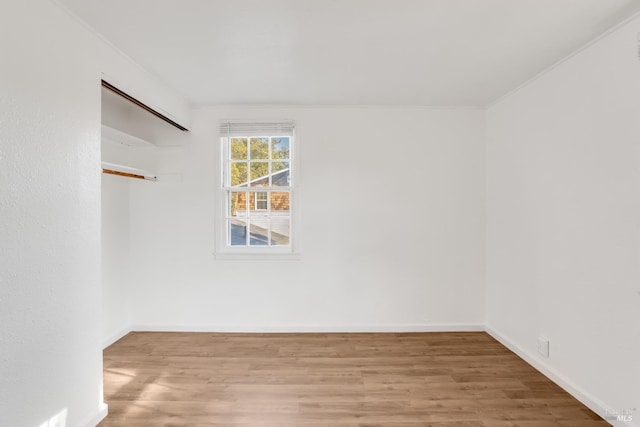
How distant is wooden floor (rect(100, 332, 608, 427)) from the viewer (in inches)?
78.5

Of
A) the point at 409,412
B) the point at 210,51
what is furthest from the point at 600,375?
the point at 210,51

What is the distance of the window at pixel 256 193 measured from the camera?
3.47m

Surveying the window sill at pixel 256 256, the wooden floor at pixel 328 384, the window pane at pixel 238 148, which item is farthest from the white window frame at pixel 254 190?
the wooden floor at pixel 328 384

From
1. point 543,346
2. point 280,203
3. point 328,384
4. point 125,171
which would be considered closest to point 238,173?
point 280,203

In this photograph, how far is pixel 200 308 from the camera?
3393 millimetres

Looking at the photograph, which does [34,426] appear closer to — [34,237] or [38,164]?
[34,237]

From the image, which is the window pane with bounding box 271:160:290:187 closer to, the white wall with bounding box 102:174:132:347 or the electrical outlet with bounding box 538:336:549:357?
the white wall with bounding box 102:174:132:347

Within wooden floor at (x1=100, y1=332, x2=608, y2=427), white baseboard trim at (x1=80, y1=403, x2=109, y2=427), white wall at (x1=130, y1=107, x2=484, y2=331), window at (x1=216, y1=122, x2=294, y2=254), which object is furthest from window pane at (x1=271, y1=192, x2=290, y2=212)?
white baseboard trim at (x1=80, y1=403, x2=109, y2=427)

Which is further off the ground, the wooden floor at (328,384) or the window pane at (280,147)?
the window pane at (280,147)

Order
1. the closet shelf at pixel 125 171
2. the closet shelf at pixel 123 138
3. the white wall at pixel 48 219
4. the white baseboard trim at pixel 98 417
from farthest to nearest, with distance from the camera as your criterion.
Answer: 1. the closet shelf at pixel 123 138
2. the closet shelf at pixel 125 171
3. the white baseboard trim at pixel 98 417
4. the white wall at pixel 48 219

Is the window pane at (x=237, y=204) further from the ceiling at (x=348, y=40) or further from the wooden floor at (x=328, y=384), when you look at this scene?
the wooden floor at (x=328, y=384)

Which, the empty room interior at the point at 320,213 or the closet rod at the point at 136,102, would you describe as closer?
the empty room interior at the point at 320,213

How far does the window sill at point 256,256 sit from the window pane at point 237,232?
0.53 feet

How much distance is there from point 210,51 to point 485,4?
1786 millimetres
